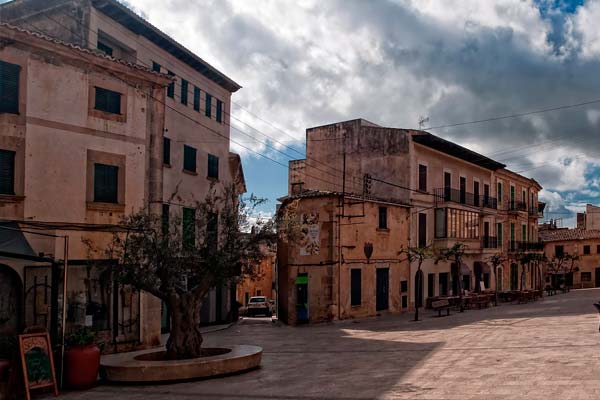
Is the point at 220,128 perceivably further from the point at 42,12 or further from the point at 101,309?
the point at 101,309

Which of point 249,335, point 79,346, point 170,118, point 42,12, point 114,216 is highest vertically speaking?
point 42,12

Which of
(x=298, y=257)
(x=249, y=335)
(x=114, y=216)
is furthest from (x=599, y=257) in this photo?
(x=114, y=216)

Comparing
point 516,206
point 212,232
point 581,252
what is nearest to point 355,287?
point 212,232

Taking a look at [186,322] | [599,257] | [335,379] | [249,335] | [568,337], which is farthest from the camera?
[599,257]

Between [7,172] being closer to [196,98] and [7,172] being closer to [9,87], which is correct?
[9,87]

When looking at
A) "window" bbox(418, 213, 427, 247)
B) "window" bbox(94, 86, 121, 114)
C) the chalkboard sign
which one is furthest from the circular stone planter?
"window" bbox(418, 213, 427, 247)

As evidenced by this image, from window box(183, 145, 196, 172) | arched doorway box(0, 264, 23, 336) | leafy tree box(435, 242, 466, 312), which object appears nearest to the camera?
arched doorway box(0, 264, 23, 336)

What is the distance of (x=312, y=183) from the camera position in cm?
4222

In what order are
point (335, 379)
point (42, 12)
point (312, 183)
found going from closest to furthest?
point (335, 379)
point (42, 12)
point (312, 183)

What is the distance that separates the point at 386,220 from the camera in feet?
113

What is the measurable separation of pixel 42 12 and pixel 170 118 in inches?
296

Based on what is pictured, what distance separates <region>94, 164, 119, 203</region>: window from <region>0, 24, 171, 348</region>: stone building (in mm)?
31

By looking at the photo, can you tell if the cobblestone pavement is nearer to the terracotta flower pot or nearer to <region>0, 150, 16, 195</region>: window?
the terracotta flower pot

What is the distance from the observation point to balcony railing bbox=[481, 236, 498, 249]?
44.6 m
